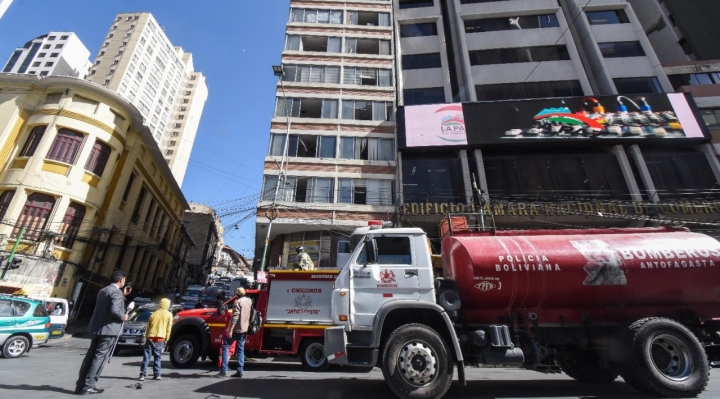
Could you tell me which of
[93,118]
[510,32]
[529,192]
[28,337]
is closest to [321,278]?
[28,337]

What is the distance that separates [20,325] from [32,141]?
16.8 meters

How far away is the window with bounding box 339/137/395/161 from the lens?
21.7 metres

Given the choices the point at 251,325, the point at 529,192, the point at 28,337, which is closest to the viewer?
the point at 251,325

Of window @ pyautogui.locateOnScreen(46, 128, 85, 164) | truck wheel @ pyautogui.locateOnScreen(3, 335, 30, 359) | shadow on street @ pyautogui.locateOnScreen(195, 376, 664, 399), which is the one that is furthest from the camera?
window @ pyautogui.locateOnScreen(46, 128, 85, 164)

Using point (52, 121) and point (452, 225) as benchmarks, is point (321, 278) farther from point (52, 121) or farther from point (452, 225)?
point (52, 121)

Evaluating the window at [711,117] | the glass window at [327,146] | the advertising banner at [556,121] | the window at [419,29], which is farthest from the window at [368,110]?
the window at [711,117]

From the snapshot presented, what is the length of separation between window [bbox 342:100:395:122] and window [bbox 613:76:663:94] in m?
17.9

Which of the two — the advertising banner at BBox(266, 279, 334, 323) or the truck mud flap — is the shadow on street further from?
the advertising banner at BBox(266, 279, 334, 323)

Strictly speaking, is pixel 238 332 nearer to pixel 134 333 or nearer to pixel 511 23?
pixel 134 333

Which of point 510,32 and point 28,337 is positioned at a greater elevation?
point 510,32

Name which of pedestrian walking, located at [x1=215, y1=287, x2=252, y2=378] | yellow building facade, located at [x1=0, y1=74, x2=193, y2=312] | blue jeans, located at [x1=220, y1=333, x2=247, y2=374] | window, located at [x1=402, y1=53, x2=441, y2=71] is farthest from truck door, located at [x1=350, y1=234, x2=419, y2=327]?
window, located at [x1=402, y1=53, x2=441, y2=71]

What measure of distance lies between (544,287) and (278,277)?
23.7 ft

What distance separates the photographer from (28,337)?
953cm

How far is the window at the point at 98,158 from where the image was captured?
20.9 meters
